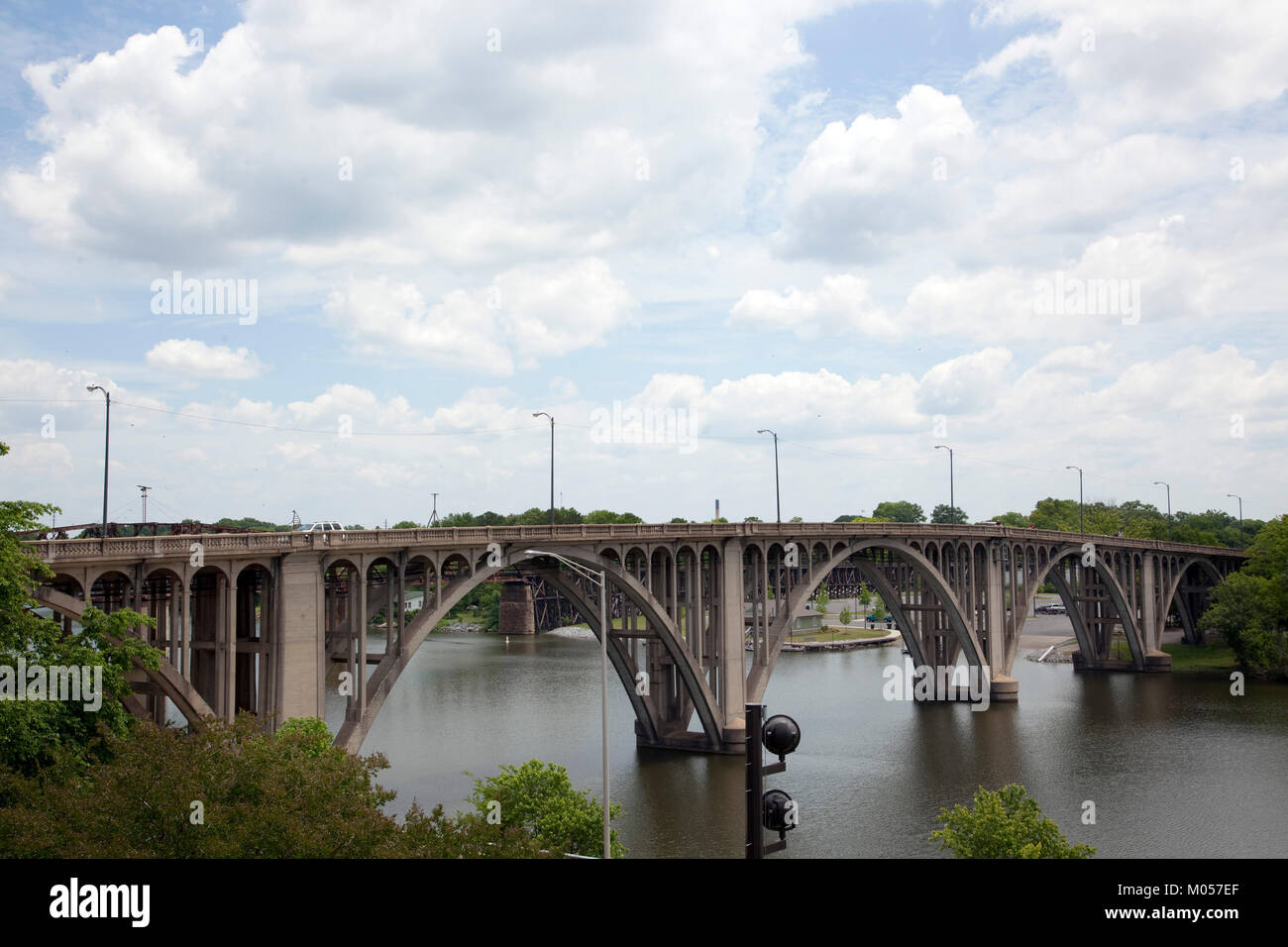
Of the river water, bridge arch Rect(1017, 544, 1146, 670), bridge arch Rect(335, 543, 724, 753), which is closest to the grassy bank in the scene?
bridge arch Rect(1017, 544, 1146, 670)

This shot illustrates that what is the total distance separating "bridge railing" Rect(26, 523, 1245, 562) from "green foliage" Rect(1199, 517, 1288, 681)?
17.7 metres

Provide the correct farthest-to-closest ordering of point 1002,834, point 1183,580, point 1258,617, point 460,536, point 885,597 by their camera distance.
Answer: point 1183,580 < point 1258,617 < point 885,597 < point 460,536 < point 1002,834

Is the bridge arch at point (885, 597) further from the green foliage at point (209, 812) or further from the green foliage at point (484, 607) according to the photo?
the green foliage at point (484, 607)

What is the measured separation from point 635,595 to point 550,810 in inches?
725

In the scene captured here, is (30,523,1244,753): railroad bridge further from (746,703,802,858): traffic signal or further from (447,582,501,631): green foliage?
(447,582,501,631): green foliage

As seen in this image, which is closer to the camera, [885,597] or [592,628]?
[592,628]

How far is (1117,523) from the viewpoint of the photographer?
15775cm

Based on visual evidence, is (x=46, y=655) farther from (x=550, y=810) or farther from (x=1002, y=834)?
(x=1002, y=834)

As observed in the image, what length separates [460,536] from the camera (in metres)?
37.4

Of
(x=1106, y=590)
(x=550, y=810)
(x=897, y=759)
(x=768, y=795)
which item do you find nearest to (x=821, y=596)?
(x=1106, y=590)

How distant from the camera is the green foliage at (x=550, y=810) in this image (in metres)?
27.5

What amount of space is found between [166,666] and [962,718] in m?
48.7

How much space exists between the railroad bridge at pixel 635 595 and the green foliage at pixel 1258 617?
273 inches
